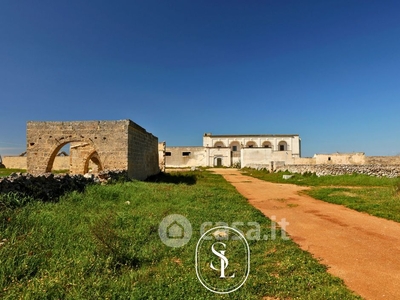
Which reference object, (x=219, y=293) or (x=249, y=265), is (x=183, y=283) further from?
(x=249, y=265)

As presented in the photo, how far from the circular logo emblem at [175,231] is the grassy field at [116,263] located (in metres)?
0.11

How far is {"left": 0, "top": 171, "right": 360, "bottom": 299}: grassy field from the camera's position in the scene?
8.70ft

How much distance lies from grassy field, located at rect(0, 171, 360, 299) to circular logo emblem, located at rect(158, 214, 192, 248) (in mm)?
113

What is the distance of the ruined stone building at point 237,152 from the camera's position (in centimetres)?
3456

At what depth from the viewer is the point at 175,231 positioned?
464 centimetres

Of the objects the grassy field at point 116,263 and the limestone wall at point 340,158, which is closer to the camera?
the grassy field at point 116,263

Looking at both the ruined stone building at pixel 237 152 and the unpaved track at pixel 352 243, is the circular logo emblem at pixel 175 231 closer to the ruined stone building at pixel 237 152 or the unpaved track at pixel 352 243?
the unpaved track at pixel 352 243

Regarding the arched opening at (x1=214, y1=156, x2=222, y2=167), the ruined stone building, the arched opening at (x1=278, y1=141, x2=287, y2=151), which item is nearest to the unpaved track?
the ruined stone building

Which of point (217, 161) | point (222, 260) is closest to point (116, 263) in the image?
point (222, 260)

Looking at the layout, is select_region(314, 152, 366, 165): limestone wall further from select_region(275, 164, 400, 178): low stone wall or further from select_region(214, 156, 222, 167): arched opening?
select_region(214, 156, 222, 167): arched opening

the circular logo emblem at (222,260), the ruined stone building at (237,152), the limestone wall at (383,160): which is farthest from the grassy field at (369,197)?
the limestone wall at (383,160)

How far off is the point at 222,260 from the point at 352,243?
8.11ft

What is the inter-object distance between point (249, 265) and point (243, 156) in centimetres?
3277

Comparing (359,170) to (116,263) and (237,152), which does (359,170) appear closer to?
(116,263)
